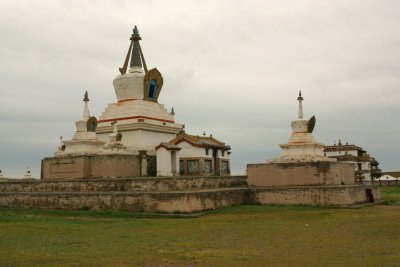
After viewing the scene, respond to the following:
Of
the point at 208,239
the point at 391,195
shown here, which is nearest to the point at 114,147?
the point at 208,239

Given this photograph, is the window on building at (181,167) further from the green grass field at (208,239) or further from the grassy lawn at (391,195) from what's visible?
the grassy lawn at (391,195)

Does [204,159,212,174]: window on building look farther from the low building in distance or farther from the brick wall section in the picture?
the low building in distance

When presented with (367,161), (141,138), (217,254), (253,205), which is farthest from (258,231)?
(367,161)

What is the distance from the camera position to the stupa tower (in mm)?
27719

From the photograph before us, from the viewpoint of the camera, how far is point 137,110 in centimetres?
2831

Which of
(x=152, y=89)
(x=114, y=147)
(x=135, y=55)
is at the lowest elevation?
(x=114, y=147)

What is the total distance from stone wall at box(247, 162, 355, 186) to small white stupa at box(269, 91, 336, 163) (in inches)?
21.8

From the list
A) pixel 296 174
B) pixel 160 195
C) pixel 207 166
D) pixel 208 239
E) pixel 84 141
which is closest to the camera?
pixel 208 239

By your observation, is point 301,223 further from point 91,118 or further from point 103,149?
point 91,118

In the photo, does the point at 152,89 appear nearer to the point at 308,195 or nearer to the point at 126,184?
the point at 126,184

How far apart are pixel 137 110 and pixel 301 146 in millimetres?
10334

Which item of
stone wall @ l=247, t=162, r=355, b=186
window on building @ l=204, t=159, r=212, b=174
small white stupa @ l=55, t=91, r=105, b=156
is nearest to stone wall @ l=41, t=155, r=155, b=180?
small white stupa @ l=55, t=91, r=105, b=156

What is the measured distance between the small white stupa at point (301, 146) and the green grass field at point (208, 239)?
15.8 feet

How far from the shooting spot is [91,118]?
2753 centimetres
